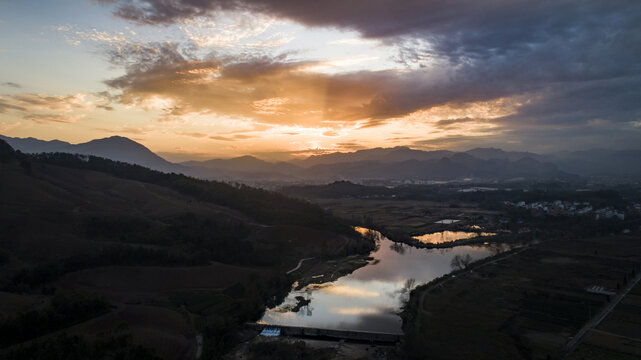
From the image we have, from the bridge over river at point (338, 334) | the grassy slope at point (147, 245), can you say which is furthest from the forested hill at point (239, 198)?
the bridge over river at point (338, 334)

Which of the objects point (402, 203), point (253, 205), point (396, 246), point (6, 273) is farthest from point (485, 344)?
point (402, 203)

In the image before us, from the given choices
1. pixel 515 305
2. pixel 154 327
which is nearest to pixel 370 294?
pixel 515 305

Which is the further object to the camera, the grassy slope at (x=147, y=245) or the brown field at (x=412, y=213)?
the brown field at (x=412, y=213)

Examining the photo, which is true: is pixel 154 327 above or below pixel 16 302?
below

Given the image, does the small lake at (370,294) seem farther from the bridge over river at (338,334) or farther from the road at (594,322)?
the road at (594,322)

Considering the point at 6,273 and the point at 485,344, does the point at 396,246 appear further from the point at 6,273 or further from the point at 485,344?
the point at 6,273

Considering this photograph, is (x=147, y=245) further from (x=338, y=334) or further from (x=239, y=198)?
(x=239, y=198)
